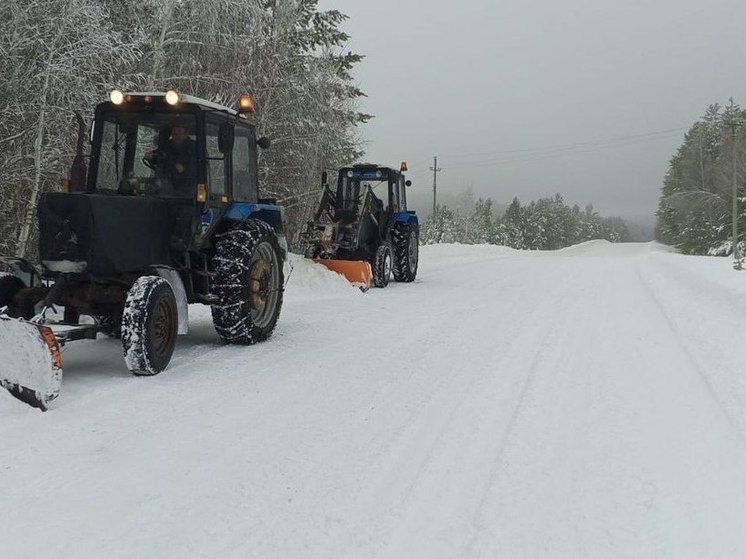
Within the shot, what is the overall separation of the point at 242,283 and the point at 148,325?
1264 mm

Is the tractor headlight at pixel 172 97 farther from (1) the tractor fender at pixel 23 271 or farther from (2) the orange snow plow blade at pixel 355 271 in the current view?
(2) the orange snow plow blade at pixel 355 271

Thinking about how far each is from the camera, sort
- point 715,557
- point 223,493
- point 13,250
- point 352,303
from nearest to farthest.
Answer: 1. point 715,557
2. point 223,493
3. point 352,303
4. point 13,250

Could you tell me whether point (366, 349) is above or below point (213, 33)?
below

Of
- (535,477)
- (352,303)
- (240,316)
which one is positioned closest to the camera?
(535,477)

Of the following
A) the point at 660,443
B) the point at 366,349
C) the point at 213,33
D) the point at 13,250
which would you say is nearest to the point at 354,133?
the point at 213,33

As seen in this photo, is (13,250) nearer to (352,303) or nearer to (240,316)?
(352,303)

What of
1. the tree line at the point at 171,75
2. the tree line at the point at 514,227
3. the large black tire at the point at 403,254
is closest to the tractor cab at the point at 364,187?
the large black tire at the point at 403,254

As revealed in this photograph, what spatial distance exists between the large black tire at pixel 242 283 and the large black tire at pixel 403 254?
7710 mm

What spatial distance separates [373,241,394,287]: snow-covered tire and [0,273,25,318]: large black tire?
8.22m

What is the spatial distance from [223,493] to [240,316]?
312 centimetres

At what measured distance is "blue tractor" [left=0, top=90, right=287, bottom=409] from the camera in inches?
179

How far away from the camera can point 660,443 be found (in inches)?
139

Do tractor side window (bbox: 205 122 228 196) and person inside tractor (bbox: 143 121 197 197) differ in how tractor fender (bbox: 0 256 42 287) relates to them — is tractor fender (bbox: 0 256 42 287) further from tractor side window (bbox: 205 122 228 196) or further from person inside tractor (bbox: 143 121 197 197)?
tractor side window (bbox: 205 122 228 196)

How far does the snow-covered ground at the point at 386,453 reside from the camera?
8.11 ft
